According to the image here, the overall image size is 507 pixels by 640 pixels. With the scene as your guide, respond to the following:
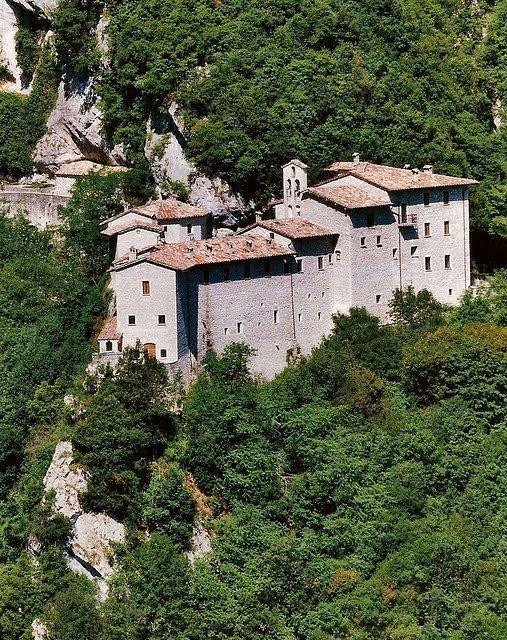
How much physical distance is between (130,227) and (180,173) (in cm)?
663

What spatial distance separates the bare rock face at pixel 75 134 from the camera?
89500 mm

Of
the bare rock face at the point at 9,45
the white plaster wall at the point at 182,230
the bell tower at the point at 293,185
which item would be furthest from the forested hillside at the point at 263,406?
the bare rock face at the point at 9,45

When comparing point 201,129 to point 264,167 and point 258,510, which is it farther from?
point 258,510

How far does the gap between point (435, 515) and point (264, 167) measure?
17.8 meters

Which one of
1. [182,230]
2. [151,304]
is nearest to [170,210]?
[182,230]

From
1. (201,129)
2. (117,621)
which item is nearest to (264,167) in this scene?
(201,129)

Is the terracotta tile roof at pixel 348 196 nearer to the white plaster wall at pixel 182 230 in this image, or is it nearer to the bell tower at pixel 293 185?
the bell tower at pixel 293 185

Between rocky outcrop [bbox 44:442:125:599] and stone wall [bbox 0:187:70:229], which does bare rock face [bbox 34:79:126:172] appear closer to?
stone wall [bbox 0:187:70:229]

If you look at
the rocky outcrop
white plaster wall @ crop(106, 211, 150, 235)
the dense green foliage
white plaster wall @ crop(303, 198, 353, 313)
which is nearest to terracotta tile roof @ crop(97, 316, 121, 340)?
Result: the rocky outcrop

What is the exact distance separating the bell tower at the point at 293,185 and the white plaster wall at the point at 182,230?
3.45 metres

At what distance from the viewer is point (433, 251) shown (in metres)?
81.6

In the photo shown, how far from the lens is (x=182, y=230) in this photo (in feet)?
261

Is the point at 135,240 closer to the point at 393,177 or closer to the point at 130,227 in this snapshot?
the point at 130,227

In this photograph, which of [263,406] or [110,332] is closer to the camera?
[263,406]
